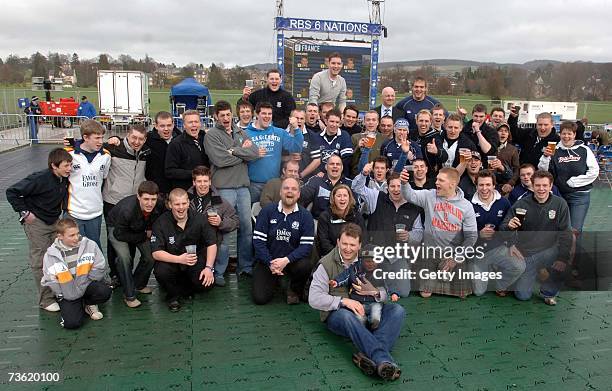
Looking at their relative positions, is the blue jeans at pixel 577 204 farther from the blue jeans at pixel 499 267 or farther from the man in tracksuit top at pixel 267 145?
the man in tracksuit top at pixel 267 145

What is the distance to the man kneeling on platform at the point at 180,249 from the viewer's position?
176 inches

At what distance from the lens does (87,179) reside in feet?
15.1

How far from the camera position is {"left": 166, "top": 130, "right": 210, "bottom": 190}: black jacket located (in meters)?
5.03

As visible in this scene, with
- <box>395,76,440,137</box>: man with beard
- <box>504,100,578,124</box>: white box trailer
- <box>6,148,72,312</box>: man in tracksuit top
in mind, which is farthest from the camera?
<box>504,100,578,124</box>: white box trailer

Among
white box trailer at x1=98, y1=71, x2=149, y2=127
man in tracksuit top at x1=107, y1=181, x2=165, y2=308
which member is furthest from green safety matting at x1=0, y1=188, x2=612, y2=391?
white box trailer at x1=98, y1=71, x2=149, y2=127

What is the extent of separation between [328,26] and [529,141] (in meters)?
9.84

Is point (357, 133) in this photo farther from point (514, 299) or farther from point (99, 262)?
point (99, 262)

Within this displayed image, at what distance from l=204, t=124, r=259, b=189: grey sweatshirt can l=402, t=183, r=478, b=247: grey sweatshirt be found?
69.8 inches

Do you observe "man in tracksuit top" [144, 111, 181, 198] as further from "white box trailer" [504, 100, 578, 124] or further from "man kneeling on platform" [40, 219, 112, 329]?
"white box trailer" [504, 100, 578, 124]

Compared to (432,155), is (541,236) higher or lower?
lower

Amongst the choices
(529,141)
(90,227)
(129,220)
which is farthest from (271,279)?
(529,141)

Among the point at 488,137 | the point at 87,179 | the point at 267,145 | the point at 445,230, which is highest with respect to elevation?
the point at 488,137

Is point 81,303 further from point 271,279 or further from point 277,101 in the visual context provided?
point 277,101

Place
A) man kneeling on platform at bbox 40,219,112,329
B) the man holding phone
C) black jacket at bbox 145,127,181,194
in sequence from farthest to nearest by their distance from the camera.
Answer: the man holding phone → black jacket at bbox 145,127,181,194 → man kneeling on platform at bbox 40,219,112,329
